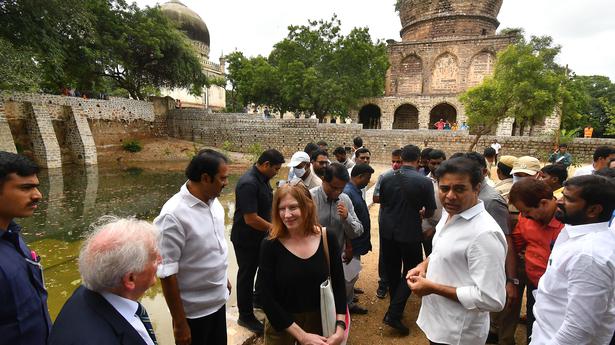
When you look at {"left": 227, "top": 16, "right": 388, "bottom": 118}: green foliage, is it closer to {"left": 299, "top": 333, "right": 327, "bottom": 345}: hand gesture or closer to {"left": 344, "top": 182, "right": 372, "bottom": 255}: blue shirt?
{"left": 344, "top": 182, "right": 372, "bottom": 255}: blue shirt

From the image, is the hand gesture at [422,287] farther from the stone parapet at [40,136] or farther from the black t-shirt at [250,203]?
the stone parapet at [40,136]

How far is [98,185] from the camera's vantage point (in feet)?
39.5

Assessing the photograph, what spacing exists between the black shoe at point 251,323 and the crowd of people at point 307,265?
2.23 feet

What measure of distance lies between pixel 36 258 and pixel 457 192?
2.28 metres

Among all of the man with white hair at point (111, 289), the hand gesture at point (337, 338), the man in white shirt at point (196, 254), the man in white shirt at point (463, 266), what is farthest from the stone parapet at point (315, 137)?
the man with white hair at point (111, 289)

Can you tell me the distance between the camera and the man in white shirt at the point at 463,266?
1.56m

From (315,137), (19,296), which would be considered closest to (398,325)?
(19,296)

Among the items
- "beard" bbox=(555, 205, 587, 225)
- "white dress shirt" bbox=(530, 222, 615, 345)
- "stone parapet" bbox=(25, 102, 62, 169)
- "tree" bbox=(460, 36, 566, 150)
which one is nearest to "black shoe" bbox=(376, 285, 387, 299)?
"white dress shirt" bbox=(530, 222, 615, 345)

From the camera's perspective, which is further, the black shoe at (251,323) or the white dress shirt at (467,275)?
the black shoe at (251,323)

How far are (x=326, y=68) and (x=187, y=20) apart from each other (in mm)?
16983

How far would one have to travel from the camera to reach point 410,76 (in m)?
A: 22.2

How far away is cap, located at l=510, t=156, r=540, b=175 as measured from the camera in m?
3.03

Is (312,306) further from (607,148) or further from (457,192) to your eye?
(607,148)

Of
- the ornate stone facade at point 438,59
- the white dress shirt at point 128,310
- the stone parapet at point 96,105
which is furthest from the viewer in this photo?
the ornate stone facade at point 438,59
